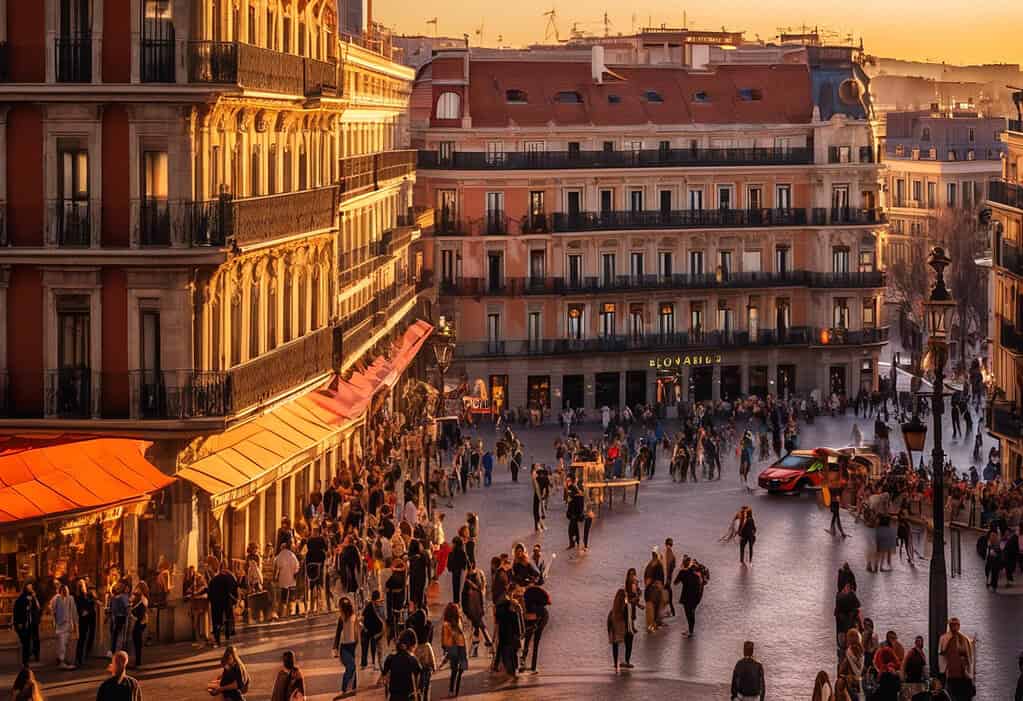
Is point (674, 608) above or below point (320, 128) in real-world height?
below

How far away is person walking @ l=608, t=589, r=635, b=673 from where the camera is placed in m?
39.0

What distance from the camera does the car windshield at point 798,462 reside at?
68.5m

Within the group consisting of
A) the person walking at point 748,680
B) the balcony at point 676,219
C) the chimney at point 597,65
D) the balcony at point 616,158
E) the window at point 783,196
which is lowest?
the person walking at point 748,680

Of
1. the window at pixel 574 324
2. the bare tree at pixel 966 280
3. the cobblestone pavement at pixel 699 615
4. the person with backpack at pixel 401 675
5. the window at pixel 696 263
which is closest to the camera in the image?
the person with backpack at pixel 401 675

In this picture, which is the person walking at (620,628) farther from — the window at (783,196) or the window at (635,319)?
the window at (783,196)

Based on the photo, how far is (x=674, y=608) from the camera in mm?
46719

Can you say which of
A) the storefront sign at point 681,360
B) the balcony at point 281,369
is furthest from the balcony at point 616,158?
the balcony at point 281,369

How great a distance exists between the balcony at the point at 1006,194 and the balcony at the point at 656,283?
2742 cm

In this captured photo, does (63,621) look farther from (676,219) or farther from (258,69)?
(676,219)

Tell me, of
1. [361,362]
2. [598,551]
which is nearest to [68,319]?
[598,551]

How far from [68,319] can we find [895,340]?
102 meters

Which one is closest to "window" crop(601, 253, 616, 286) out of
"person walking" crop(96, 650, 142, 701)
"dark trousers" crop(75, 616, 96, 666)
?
"dark trousers" crop(75, 616, 96, 666)

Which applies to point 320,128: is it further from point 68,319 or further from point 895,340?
point 895,340

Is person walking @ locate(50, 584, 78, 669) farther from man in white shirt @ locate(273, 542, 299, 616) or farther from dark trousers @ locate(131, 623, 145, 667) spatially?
man in white shirt @ locate(273, 542, 299, 616)
